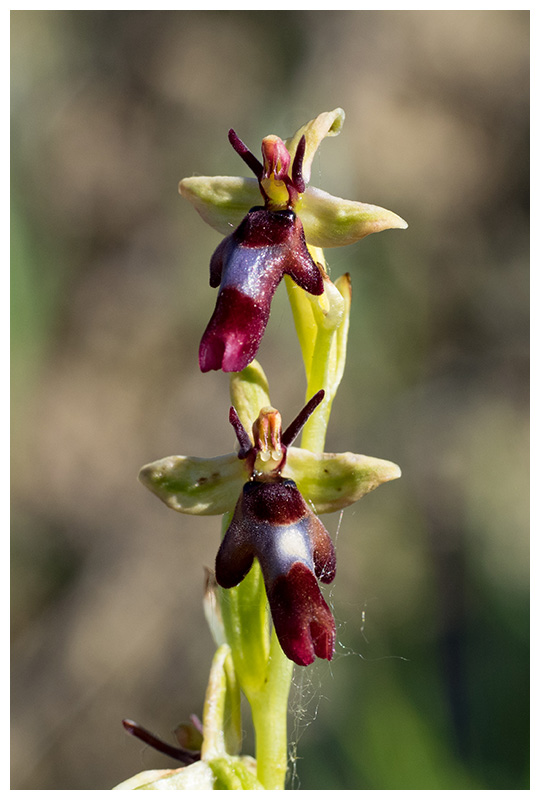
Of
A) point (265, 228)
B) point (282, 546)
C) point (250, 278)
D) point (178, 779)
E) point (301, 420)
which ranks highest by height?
point (265, 228)

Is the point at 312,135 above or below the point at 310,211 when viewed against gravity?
above

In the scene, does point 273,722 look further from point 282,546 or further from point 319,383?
point 319,383

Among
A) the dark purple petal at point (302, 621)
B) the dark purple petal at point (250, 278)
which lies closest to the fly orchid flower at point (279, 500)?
the dark purple petal at point (302, 621)

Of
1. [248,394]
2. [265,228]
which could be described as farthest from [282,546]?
[265,228]

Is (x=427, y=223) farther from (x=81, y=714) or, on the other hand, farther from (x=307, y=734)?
(x=81, y=714)

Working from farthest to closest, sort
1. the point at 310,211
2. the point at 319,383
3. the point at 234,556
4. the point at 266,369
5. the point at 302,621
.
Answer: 1. the point at 266,369
2. the point at 319,383
3. the point at 310,211
4. the point at 234,556
5. the point at 302,621

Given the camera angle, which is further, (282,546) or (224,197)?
(224,197)

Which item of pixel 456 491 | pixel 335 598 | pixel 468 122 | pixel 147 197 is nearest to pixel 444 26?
pixel 468 122
